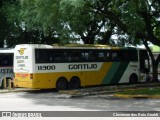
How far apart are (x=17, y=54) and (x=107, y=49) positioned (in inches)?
253

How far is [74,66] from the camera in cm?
2744

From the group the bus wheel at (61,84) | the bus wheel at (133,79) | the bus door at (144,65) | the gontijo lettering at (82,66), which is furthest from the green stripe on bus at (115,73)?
the bus wheel at (61,84)

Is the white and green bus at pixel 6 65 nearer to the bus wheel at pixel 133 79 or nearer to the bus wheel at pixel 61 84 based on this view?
the bus wheel at pixel 61 84

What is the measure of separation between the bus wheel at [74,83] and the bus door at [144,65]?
6.43 meters

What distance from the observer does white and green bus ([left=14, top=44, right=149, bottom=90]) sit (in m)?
25.6

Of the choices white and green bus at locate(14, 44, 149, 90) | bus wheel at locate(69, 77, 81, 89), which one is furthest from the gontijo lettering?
bus wheel at locate(69, 77, 81, 89)

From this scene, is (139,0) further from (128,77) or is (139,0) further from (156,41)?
(128,77)

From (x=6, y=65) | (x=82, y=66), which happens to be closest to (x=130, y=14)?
(x=82, y=66)

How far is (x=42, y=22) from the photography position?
2381cm

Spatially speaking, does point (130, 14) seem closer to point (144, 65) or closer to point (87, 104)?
point (87, 104)

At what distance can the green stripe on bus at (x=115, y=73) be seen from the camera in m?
29.6

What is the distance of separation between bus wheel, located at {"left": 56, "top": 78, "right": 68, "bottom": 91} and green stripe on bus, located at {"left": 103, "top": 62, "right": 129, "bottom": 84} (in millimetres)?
3489

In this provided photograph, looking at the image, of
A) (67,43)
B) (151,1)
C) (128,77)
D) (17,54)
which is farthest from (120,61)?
(17,54)

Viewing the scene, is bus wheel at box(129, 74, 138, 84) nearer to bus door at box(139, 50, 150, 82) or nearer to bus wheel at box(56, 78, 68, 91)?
bus door at box(139, 50, 150, 82)
